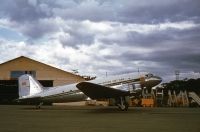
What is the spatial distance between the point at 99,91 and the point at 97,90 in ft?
1.15

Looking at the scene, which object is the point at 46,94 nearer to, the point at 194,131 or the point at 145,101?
the point at 145,101

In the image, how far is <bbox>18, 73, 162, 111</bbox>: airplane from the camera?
92.8 feet

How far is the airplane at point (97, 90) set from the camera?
2828 cm

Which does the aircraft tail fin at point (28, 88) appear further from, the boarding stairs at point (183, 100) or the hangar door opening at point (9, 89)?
the hangar door opening at point (9, 89)

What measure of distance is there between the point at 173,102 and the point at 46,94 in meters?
20.1

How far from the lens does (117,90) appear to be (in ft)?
92.4

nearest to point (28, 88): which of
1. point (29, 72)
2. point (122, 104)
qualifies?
point (122, 104)

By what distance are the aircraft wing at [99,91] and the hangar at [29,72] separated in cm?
3113

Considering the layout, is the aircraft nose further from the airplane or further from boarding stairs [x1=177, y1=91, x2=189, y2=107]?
boarding stairs [x1=177, y1=91, x2=189, y2=107]

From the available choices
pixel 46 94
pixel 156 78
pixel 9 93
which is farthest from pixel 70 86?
pixel 9 93

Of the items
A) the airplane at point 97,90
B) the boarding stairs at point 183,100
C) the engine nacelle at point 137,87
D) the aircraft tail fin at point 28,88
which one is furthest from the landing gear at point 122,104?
the boarding stairs at point 183,100

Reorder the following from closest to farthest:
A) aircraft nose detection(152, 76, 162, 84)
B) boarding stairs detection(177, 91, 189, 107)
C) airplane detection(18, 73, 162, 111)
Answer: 1. airplane detection(18, 73, 162, 111)
2. aircraft nose detection(152, 76, 162, 84)
3. boarding stairs detection(177, 91, 189, 107)

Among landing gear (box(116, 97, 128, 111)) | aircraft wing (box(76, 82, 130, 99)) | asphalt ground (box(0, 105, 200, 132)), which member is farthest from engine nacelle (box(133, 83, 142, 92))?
asphalt ground (box(0, 105, 200, 132))

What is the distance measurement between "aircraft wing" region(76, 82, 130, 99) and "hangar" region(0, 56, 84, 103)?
31.1 m
